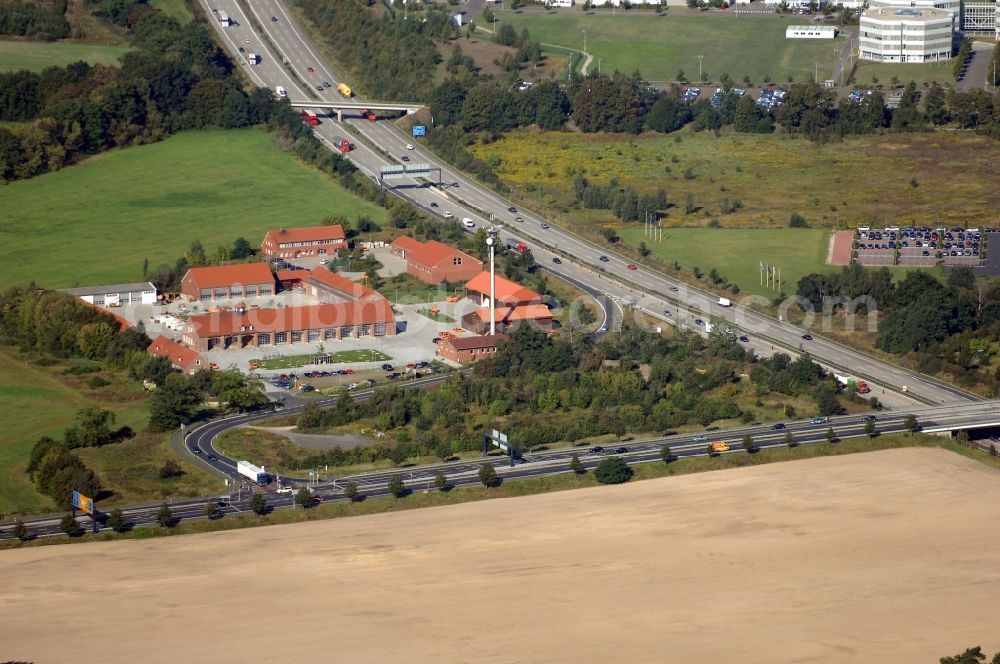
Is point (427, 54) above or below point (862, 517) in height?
above

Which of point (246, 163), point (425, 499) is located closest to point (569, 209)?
point (246, 163)

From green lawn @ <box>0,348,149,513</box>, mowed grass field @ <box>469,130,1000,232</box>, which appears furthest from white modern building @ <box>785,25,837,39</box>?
green lawn @ <box>0,348,149,513</box>

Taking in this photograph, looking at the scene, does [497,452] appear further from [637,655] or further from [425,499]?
[637,655]

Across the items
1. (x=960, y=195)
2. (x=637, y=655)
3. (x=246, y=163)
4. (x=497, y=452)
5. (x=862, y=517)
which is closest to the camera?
(x=637, y=655)

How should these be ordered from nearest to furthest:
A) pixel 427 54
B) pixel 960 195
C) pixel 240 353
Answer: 1. pixel 240 353
2. pixel 960 195
3. pixel 427 54

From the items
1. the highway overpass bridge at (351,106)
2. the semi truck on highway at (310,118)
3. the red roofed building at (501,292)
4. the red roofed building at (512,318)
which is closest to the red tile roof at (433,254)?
the red roofed building at (501,292)

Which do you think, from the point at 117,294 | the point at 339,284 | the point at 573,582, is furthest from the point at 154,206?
the point at 573,582

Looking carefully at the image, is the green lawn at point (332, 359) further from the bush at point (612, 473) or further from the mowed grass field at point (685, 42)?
the mowed grass field at point (685, 42)

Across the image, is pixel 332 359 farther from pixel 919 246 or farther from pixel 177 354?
pixel 919 246

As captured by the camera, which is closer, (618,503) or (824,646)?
(824,646)
